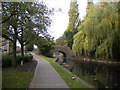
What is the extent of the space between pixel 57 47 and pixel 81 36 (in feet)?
55.1

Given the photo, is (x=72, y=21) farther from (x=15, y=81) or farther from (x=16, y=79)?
(x=15, y=81)

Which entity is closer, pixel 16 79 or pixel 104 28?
pixel 16 79

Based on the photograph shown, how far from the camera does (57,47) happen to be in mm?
46562

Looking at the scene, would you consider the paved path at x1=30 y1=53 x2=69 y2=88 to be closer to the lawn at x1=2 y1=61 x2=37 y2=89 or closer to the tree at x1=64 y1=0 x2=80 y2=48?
the lawn at x1=2 y1=61 x2=37 y2=89

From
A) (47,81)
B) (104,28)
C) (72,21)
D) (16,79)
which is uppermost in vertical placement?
(72,21)

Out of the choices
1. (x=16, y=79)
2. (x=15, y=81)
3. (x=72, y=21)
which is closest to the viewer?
(x=15, y=81)

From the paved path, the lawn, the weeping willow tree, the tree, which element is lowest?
the paved path

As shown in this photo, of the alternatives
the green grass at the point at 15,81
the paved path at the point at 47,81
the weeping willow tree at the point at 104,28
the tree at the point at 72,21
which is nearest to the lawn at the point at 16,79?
the green grass at the point at 15,81

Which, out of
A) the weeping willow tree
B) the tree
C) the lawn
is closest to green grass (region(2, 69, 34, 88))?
the lawn

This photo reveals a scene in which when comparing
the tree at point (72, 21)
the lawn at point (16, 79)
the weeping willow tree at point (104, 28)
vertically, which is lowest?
the lawn at point (16, 79)

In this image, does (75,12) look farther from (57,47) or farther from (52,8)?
(52,8)

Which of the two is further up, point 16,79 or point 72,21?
point 72,21

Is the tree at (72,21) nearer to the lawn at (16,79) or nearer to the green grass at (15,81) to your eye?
the lawn at (16,79)

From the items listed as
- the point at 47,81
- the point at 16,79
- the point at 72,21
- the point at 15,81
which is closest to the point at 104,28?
the point at 47,81
